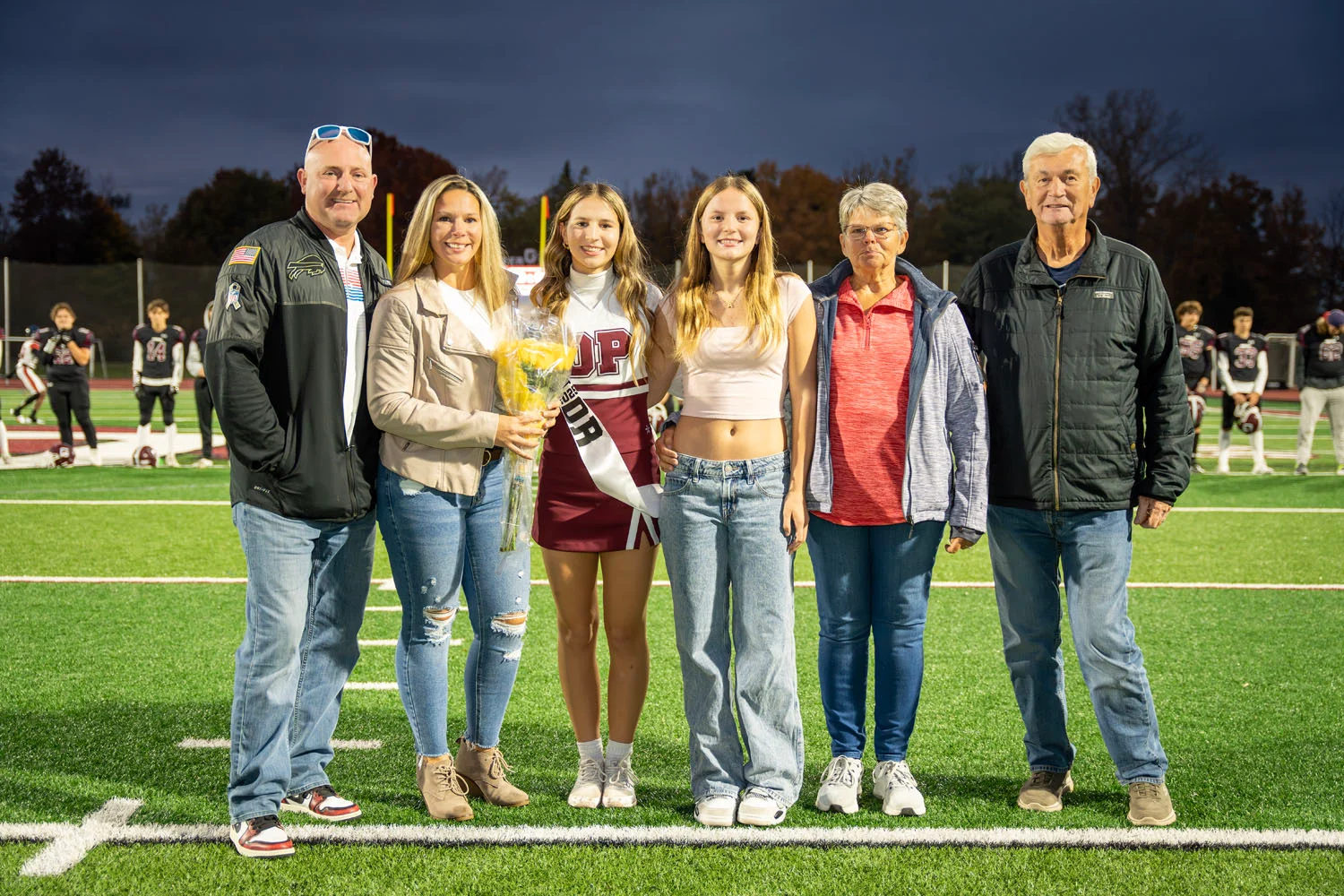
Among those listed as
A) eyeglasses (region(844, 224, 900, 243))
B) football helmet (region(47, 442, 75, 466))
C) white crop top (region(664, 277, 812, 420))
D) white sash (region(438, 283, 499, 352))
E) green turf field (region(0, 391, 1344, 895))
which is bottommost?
green turf field (region(0, 391, 1344, 895))

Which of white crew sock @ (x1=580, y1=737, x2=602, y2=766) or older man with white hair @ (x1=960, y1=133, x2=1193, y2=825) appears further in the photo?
white crew sock @ (x1=580, y1=737, x2=602, y2=766)

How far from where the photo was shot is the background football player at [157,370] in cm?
1368

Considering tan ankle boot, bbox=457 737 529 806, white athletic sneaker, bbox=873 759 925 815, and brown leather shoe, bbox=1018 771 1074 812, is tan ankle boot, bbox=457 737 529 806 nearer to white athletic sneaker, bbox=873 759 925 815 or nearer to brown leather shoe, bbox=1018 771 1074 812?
white athletic sneaker, bbox=873 759 925 815

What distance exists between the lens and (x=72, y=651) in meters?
5.53

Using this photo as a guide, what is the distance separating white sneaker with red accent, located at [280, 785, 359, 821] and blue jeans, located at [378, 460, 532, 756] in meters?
0.27

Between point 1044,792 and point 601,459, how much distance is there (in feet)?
5.76

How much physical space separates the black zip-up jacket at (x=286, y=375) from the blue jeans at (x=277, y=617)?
0.09 m

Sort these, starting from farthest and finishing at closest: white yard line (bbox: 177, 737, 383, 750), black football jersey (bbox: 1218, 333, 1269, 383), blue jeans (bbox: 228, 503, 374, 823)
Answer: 1. black football jersey (bbox: 1218, 333, 1269, 383)
2. white yard line (bbox: 177, 737, 383, 750)
3. blue jeans (bbox: 228, 503, 374, 823)

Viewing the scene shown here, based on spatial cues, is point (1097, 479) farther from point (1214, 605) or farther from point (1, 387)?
point (1, 387)

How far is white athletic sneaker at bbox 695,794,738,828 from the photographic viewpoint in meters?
3.56

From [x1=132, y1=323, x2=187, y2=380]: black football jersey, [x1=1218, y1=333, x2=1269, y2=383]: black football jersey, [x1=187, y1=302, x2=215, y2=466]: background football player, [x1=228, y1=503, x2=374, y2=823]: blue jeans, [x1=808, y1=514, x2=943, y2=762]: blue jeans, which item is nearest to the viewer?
[x1=228, y1=503, x2=374, y2=823]: blue jeans

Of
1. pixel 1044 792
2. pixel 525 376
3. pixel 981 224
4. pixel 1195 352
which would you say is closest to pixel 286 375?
pixel 525 376

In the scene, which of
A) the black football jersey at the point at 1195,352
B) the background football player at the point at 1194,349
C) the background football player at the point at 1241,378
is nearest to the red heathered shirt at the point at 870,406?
the background football player at the point at 1194,349

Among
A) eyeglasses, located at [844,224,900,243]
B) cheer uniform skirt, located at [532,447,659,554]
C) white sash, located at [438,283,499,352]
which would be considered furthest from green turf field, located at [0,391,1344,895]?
eyeglasses, located at [844,224,900,243]
